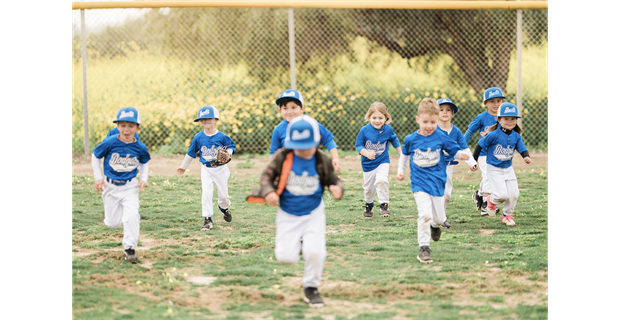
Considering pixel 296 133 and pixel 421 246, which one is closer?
pixel 296 133

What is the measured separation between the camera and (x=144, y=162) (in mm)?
5996

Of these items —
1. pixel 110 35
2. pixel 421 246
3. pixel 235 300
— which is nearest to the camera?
pixel 235 300

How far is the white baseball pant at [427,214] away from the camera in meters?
5.73

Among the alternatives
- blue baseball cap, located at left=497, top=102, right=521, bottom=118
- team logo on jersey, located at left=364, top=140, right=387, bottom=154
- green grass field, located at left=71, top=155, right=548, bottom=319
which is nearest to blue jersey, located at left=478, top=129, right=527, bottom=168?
blue baseball cap, located at left=497, top=102, right=521, bottom=118

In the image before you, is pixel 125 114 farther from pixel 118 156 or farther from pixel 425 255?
pixel 425 255

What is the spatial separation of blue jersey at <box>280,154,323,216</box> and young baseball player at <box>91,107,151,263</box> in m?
1.94

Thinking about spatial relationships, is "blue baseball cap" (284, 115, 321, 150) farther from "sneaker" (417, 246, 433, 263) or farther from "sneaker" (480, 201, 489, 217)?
"sneaker" (480, 201, 489, 217)

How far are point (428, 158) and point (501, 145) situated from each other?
6.34 ft

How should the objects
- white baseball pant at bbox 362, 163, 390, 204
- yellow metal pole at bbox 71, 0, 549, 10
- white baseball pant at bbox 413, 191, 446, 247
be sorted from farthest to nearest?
1. yellow metal pole at bbox 71, 0, 549, 10
2. white baseball pant at bbox 362, 163, 390, 204
3. white baseball pant at bbox 413, 191, 446, 247

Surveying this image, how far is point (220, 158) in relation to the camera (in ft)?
23.9

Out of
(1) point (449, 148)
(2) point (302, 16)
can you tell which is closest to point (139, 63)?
(2) point (302, 16)

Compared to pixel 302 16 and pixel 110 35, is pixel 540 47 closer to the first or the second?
pixel 302 16

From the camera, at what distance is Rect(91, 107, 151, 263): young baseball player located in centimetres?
570

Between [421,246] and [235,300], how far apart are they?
7.02ft
